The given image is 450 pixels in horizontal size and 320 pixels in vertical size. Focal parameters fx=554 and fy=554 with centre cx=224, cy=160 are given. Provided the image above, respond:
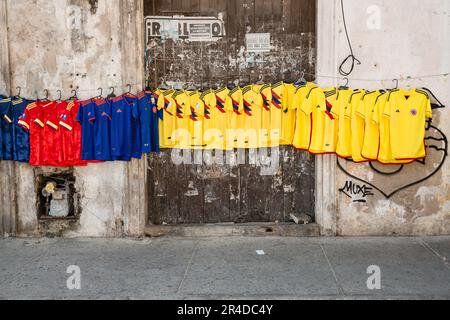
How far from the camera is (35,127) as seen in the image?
663 cm

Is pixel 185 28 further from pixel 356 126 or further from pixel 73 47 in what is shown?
pixel 356 126

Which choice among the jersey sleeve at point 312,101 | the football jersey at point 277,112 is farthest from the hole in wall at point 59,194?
the jersey sleeve at point 312,101

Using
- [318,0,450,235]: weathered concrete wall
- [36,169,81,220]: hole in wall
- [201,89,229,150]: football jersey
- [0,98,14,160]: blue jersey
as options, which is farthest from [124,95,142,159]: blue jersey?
[318,0,450,235]: weathered concrete wall

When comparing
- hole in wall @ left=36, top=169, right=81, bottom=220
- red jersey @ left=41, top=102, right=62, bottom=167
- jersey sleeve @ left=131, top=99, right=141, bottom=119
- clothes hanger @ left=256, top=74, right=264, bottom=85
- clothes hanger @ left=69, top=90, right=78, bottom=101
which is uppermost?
clothes hanger @ left=256, top=74, right=264, bottom=85

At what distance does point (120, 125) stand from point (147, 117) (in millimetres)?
Answer: 333

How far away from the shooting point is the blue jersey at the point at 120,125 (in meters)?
6.55

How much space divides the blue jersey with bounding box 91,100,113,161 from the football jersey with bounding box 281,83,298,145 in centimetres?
209

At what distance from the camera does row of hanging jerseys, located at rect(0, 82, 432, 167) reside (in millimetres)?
6402

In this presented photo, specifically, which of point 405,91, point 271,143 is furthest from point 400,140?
point 271,143

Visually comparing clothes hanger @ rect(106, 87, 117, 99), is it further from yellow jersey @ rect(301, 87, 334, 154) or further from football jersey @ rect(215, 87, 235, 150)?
yellow jersey @ rect(301, 87, 334, 154)

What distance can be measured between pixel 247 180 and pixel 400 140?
6.27 feet

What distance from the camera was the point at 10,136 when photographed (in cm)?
669

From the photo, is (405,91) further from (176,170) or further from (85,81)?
(85,81)

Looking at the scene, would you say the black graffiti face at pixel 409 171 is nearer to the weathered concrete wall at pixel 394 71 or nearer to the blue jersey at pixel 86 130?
the weathered concrete wall at pixel 394 71
